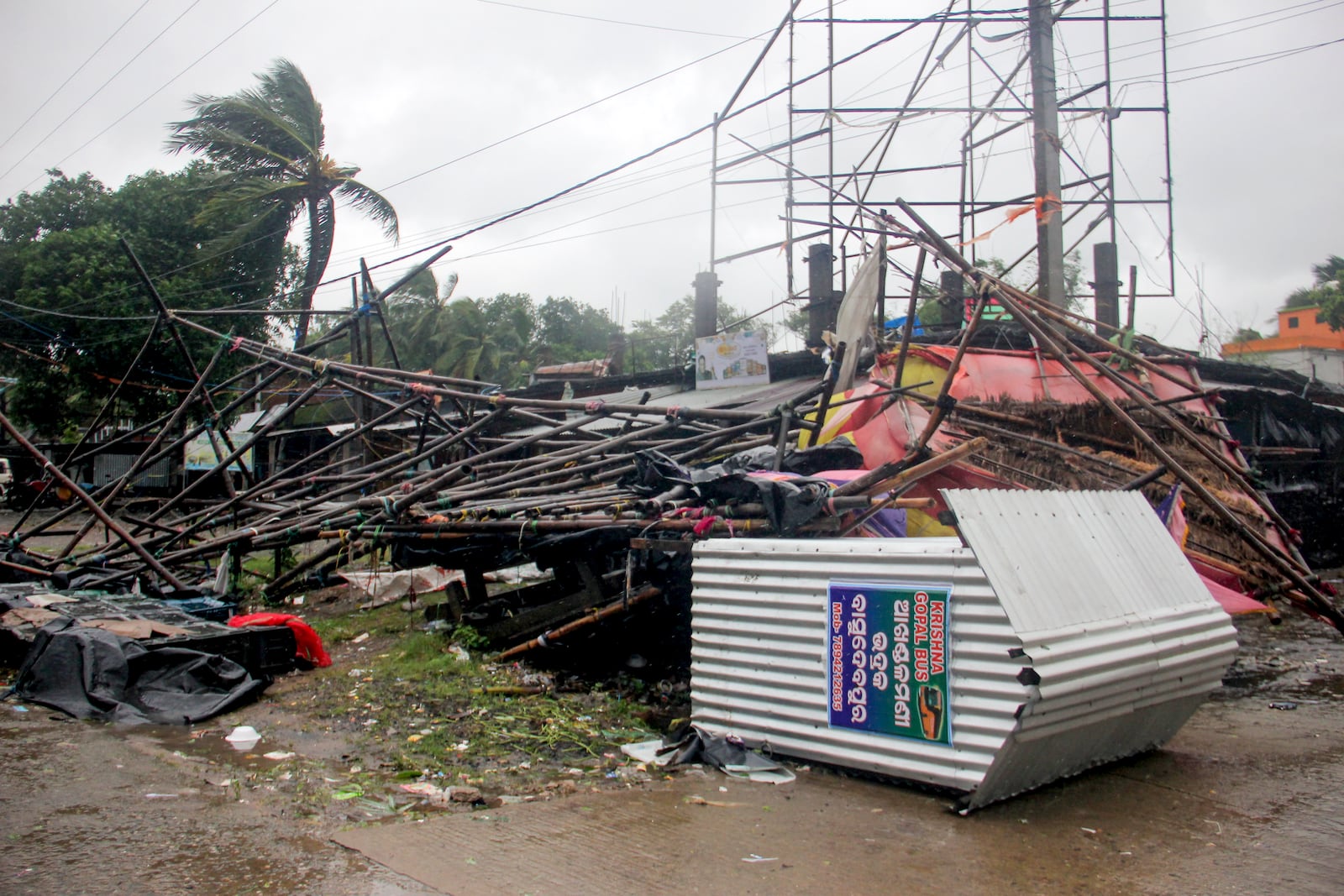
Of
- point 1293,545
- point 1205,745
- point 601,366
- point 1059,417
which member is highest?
point 601,366

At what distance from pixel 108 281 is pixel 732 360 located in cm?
1508

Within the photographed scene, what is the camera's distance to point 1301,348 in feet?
95.5

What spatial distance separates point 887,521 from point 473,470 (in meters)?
4.33

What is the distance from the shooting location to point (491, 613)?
8328 mm

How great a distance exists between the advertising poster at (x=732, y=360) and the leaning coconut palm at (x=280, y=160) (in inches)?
398

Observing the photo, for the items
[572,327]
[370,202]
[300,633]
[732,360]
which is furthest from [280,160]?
[572,327]

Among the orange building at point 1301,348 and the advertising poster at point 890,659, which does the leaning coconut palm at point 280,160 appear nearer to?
the advertising poster at point 890,659

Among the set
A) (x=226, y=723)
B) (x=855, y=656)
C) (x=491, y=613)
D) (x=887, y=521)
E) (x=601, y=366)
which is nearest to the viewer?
(x=855, y=656)

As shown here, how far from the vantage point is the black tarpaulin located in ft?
19.6

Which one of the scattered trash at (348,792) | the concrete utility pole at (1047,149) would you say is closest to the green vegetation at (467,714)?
the scattered trash at (348,792)

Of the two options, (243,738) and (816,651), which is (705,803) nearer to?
(816,651)

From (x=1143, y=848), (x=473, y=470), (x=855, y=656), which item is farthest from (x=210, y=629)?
(x=1143, y=848)

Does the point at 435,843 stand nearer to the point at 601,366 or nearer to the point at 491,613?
the point at 491,613

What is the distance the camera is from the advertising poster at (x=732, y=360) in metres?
14.6
